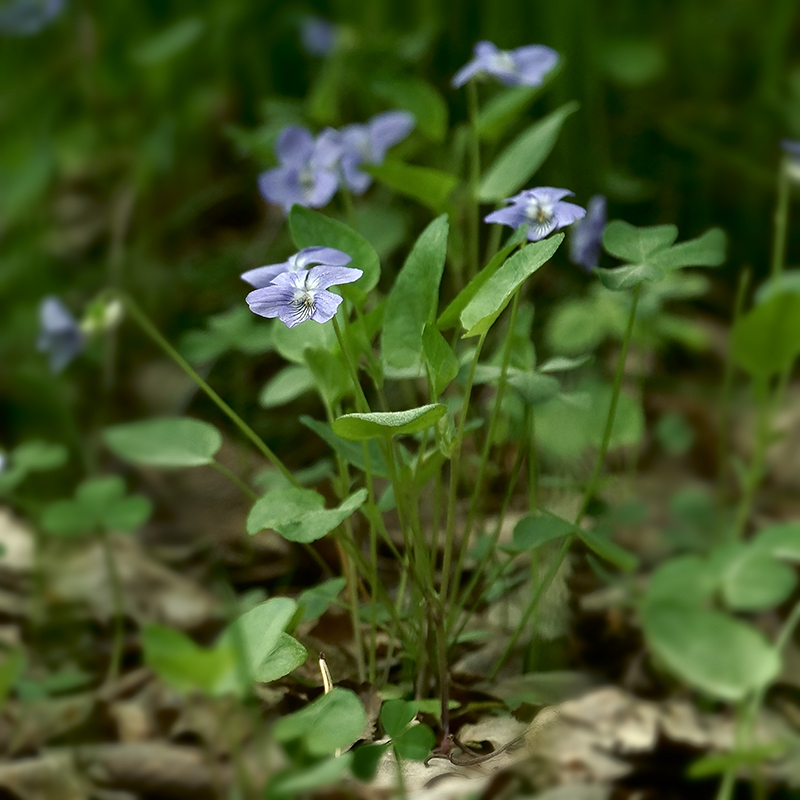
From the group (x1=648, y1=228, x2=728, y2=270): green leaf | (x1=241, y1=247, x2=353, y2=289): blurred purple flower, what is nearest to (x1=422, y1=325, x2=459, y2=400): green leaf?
(x1=241, y1=247, x2=353, y2=289): blurred purple flower

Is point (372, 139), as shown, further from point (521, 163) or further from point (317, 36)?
point (317, 36)

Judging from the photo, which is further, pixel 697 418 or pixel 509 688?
pixel 697 418

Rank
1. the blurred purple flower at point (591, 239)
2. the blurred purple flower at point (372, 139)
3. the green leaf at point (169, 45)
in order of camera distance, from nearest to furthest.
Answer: the blurred purple flower at point (591, 239) → the blurred purple flower at point (372, 139) → the green leaf at point (169, 45)

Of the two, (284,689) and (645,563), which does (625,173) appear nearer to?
(645,563)

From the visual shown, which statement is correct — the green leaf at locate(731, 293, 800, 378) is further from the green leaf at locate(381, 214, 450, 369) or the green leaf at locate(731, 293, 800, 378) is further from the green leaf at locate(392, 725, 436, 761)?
the green leaf at locate(392, 725, 436, 761)

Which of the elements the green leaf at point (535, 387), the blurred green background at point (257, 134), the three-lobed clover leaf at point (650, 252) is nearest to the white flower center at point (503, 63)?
the blurred green background at point (257, 134)

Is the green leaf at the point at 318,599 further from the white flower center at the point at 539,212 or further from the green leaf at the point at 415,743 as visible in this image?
the white flower center at the point at 539,212

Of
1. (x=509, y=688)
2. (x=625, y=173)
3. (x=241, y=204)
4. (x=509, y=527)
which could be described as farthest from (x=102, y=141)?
(x=509, y=688)
